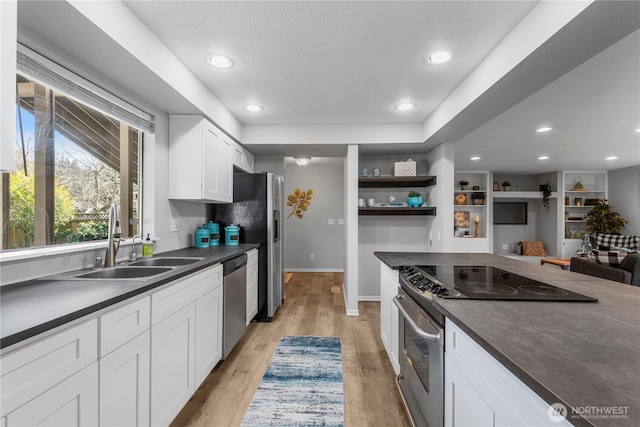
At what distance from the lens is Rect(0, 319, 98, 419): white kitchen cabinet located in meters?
0.76

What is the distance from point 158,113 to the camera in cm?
242

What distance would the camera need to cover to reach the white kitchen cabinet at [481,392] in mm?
680

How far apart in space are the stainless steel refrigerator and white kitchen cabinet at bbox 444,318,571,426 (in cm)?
243

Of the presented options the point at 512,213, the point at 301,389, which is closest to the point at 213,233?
the point at 301,389

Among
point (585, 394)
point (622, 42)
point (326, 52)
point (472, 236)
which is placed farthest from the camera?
point (472, 236)

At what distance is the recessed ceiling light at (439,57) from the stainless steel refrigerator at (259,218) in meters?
2.01

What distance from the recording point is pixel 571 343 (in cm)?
77

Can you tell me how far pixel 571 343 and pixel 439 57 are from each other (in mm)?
1916

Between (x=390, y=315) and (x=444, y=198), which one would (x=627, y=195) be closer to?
(x=444, y=198)

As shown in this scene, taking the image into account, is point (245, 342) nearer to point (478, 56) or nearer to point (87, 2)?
point (87, 2)

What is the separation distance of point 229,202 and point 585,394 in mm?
3088

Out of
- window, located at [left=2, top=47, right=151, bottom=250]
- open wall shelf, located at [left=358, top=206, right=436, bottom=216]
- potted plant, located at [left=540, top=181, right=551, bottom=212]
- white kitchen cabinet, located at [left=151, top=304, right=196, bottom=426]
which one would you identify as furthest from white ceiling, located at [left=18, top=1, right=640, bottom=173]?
potted plant, located at [left=540, top=181, right=551, bottom=212]

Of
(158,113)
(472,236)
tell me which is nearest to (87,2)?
(158,113)

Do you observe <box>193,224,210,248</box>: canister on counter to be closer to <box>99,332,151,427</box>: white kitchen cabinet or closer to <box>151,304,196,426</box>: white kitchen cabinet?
<box>151,304,196,426</box>: white kitchen cabinet
